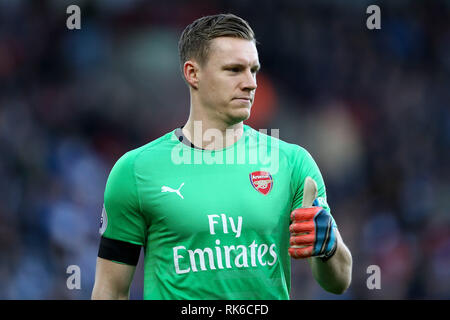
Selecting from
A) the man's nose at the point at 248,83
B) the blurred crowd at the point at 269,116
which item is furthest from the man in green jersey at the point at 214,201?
the blurred crowd at the point at 269,116

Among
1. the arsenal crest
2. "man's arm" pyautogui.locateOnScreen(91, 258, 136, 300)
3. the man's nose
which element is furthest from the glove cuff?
"man's arm" pyautogui.locateOnScreen(91, 258, 136, 300)

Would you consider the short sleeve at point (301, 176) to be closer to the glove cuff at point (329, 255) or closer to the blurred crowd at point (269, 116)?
the glove cuff at point (329, 255)

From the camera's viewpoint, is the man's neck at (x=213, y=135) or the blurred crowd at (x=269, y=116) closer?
the man's neck at (x=213, y=135)

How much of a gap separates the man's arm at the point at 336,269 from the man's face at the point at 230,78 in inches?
35.7

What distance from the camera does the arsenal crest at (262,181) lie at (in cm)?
379

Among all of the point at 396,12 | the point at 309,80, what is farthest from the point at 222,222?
the point at 396,12

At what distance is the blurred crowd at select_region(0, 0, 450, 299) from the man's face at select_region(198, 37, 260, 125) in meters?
5.57

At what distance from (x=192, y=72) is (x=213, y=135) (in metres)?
0.40

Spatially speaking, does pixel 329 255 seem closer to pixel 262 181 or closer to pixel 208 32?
pixel 262 181

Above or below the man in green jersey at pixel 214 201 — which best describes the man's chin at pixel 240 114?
above

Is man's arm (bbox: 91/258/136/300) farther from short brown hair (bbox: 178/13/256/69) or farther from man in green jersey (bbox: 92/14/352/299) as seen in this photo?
short brown hair (bbox: 178/13/256/69)

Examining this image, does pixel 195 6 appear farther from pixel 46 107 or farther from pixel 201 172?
pixel 201 172
